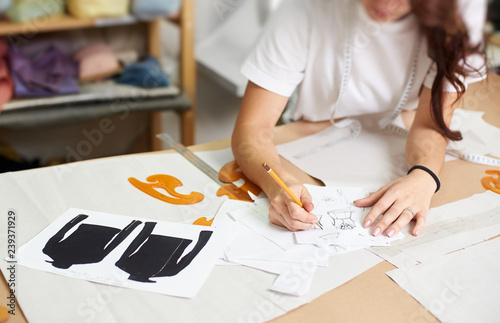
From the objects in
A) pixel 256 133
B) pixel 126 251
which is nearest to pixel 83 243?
pixel 126 251

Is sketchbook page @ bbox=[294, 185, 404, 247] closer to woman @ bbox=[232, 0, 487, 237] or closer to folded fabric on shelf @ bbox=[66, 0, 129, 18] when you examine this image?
woman @ bbox=[232, 0, 487, 237]

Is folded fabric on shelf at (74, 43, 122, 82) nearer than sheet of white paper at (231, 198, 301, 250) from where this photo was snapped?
No

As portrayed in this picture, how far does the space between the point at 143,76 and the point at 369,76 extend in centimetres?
101

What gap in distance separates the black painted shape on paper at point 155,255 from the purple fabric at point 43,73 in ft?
3.59

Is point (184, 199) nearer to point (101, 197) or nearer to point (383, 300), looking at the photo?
point (101, 197)

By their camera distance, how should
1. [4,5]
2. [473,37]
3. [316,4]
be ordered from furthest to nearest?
[4,5]
[316,4]
[473,37]

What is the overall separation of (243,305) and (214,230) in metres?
0.20

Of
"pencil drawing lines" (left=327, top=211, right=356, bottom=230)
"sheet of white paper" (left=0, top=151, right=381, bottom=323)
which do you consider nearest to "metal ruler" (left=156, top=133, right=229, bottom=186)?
"sheet of white paper" (left=0, top=151, right=381, bottom=323)

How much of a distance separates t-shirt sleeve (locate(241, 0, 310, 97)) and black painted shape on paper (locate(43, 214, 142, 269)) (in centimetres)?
44

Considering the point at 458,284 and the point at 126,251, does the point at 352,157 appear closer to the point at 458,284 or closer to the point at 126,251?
the point at 458,284

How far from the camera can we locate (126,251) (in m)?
0.90

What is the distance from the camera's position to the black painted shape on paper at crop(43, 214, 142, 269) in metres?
0.88

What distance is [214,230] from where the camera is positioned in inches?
38.1

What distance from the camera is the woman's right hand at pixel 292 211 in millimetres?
957
